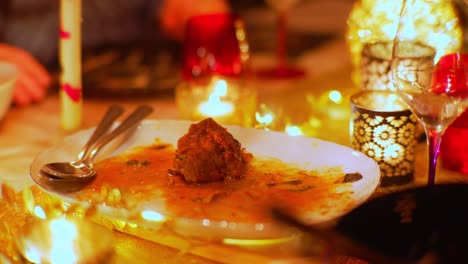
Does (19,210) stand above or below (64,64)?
below

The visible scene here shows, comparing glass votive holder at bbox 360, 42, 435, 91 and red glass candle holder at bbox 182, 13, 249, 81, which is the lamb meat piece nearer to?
glass votive holder at bbox 360, 42, 435, 91

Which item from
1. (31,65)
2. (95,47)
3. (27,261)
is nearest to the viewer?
(27,261)

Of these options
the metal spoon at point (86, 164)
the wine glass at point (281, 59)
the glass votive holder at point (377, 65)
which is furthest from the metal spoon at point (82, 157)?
the wine glass at point (281, 59)

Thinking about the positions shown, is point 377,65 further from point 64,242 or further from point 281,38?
point 64,242

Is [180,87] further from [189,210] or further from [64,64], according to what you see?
[189,210]

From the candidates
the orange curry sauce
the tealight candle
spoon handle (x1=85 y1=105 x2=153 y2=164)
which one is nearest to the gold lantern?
the orange curry sauce

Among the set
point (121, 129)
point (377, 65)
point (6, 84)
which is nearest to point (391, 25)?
point (377, 65)

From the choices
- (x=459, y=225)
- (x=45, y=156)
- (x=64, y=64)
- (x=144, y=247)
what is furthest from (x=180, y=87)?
(x=459, y=225)
